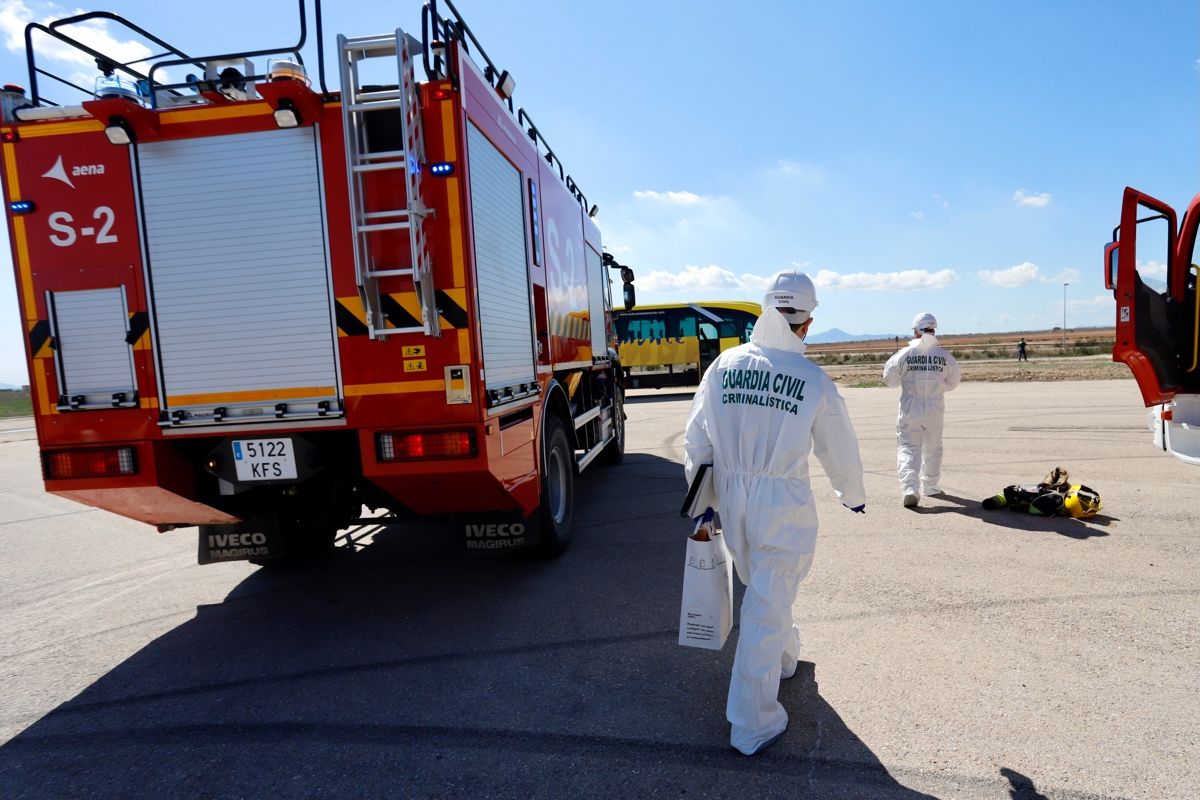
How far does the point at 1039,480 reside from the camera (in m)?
7.58

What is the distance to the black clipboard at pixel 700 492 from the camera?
10.00ft

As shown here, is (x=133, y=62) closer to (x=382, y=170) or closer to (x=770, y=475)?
(x=382, y=170)

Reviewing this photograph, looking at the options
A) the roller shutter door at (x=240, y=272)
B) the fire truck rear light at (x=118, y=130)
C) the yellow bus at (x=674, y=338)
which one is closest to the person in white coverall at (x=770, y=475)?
the roller shutter door at (x=240, y=272)

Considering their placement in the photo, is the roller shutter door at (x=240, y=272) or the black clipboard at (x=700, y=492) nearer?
the black clipboard at (x=700, y=492)

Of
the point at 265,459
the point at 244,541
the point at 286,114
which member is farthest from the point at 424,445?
the point at 286,114

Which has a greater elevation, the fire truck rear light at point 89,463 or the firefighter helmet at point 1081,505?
the fire truck rear light at point 89,463

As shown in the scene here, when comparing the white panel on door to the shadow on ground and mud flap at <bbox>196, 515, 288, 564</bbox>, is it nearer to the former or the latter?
mud flap at <bbox>196, 515, 288, 564</bbox>

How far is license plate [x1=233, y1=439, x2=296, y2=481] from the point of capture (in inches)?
154

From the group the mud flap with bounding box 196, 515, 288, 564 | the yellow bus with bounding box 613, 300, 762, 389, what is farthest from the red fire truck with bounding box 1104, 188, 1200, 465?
the yellow bus with bounding box 613, 300, 762, 389

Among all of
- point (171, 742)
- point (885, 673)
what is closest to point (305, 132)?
point (171, 742)

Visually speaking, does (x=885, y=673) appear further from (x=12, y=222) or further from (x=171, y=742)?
(x=12, y=222)

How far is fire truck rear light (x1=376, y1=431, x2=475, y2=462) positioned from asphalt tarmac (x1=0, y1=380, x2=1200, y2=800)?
111 centimetres

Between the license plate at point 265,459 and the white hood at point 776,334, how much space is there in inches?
104

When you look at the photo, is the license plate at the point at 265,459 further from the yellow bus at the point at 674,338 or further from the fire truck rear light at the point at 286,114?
the yellow bus at the point at 674,338
